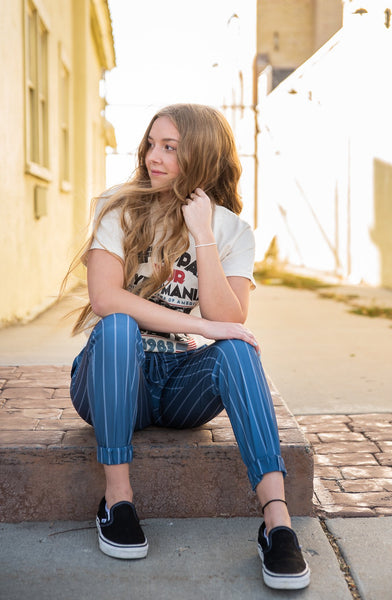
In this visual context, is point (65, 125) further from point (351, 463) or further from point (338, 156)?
point (351, 463)

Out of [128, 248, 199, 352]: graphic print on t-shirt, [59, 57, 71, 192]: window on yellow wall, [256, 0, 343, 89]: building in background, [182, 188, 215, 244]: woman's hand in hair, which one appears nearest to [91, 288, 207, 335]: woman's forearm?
[128, 248, 199, 352]: graphic print on t-shirt

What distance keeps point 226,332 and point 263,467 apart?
0.42 m

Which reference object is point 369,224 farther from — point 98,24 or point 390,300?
point 98,24

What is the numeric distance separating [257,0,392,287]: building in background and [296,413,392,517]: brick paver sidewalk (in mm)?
7308

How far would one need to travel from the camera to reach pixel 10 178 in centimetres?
550

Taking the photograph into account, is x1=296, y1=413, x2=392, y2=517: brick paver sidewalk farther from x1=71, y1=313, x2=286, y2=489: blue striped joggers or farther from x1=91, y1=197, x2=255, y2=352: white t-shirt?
x1=91, y1=197, x2=255, y2=352: white t-shirt

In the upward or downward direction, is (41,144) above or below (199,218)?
above

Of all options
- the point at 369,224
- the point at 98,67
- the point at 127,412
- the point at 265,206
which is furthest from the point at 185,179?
the point at 265,206

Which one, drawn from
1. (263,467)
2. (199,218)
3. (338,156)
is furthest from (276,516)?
(338,156)

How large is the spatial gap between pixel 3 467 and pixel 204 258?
872mm

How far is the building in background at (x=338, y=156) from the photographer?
1047 cm

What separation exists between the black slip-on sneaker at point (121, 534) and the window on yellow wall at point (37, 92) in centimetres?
461

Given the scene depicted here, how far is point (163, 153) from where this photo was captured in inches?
91.7

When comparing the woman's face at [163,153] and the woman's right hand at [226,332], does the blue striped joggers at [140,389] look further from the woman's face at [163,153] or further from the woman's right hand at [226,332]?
the woman's face at [163,153]
